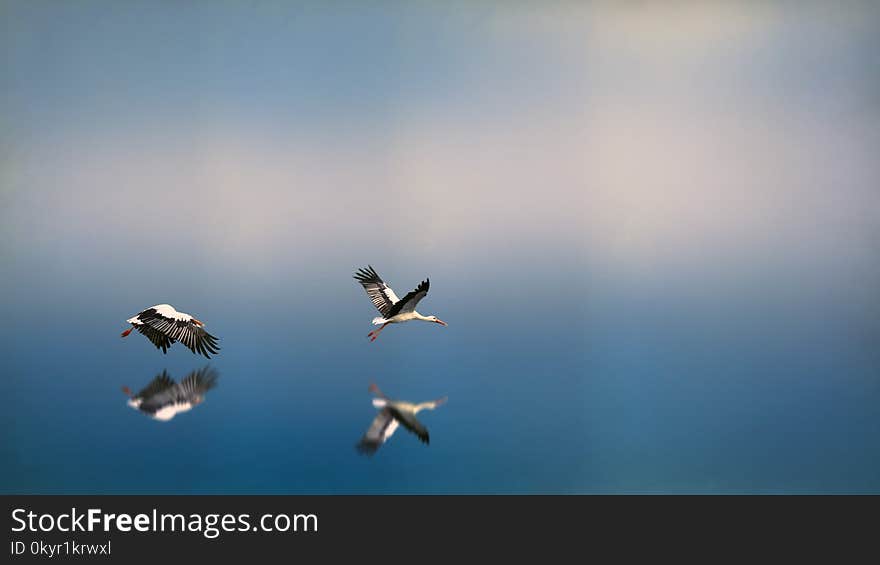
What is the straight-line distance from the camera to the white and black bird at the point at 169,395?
5.52 meters

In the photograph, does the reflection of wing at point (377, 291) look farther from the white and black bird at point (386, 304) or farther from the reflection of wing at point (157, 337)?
the reflection of wing at point (157, 337)

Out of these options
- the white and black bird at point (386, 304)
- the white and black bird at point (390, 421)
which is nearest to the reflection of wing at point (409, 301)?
the white and black bird at point (386, 304)

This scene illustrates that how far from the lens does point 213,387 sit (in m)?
6.11

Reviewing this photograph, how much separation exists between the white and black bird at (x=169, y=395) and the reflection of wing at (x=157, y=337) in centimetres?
31

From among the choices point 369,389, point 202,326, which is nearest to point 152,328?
point 202,326

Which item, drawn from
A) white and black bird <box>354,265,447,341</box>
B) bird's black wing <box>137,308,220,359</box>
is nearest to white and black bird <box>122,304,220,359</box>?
bird's black wing <box>137,308,220,359</box>

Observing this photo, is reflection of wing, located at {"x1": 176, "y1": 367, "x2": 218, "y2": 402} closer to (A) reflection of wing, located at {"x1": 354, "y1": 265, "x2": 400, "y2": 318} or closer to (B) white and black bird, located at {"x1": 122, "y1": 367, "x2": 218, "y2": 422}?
(B) white and black bird, located at {"x1": 122, "y1": 367, "x2": 218, "y2": 422}

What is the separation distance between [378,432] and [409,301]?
1.56 metres

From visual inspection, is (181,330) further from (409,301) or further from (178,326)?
(409,301)

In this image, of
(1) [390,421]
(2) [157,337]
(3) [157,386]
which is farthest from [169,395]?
(1) [390,421]

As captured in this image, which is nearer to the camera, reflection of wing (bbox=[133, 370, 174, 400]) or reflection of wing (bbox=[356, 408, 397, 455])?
reflection of wing (bbox=[356, 408, 397, 455])

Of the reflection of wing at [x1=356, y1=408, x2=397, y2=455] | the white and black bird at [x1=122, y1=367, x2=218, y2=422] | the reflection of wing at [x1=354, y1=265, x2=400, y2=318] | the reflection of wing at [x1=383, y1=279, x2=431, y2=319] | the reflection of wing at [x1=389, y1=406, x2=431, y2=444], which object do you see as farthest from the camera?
the reflection of wing at [x1=354, y1=265, x2=400, y2=318]

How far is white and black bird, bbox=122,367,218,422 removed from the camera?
5523 millimetres
